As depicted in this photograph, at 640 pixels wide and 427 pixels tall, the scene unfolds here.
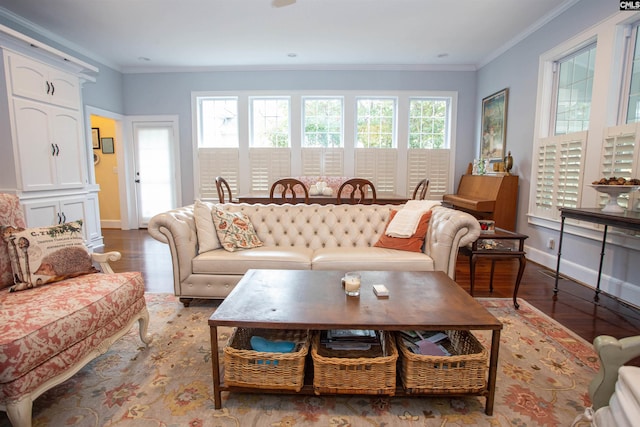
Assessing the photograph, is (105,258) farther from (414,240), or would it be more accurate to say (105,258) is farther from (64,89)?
(64,89)

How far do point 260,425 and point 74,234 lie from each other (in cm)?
153

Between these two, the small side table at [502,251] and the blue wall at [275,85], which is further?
the blue wall at [275,85]

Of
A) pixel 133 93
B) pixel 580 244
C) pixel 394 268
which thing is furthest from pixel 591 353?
pixel 133 93

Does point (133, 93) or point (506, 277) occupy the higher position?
point (133, 93)

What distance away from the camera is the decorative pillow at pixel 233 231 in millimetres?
2717

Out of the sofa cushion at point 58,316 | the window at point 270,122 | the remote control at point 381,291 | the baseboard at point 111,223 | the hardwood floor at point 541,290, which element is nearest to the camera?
the sofa cushion at point 58,316

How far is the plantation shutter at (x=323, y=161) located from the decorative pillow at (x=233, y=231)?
298cm

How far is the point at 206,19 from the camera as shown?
3.83m

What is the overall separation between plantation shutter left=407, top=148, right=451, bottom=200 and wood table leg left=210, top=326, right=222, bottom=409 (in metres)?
4.80

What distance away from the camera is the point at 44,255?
1.78 metres

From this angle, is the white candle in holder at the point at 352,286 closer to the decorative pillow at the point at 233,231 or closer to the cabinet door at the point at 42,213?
the decorative pillow at the point at 233,231

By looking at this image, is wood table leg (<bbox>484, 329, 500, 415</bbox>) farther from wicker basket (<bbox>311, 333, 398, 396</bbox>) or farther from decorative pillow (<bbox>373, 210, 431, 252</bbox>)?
decorative pillow (<bbox>373, 210, 431, 252</bbox>)

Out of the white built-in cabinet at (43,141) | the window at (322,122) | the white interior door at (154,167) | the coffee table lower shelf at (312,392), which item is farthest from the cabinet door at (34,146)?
the window at (322,122)

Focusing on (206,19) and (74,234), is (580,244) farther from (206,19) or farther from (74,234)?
(206,19)
